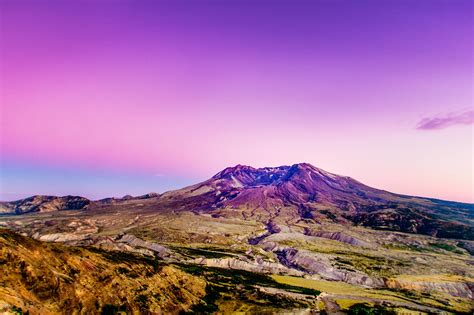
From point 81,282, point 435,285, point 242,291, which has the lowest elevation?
point 435,285

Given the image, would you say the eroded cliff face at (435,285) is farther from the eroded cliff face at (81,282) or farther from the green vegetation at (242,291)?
the eroded cliff face at (81,282)

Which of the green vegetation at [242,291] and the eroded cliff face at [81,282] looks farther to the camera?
the green vegetation at [242,291]

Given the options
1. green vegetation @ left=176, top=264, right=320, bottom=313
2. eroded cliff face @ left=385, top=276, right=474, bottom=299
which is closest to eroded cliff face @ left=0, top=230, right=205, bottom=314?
green vegetation @ left=176, top=264, right=320, bottom=313

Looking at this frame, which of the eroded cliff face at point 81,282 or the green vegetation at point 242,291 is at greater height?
the eroded cliff face at point 81,282

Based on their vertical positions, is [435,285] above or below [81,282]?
below

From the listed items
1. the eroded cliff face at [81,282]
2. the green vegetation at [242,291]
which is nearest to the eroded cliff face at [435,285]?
the green vegetation at [242,291]

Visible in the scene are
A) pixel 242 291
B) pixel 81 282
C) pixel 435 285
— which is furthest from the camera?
pixel 435 285

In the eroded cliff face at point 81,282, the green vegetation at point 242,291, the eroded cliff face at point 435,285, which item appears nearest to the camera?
the eroded cliff face at point 81,282

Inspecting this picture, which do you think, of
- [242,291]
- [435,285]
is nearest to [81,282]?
[242,291]

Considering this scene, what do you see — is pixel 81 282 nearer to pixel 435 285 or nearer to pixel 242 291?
pixel 242 291

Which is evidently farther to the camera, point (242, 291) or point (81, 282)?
point (242, 291)

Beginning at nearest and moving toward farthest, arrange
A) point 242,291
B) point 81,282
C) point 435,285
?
point 81,282 → point 242,291 → point 435,285
